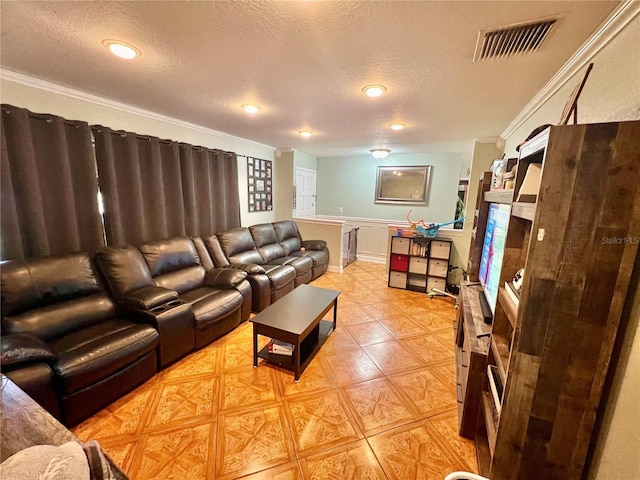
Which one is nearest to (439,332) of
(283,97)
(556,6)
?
(556,6)

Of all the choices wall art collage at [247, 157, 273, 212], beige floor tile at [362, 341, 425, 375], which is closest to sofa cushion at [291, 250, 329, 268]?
wall art collage at [247, 157, 273, 212]

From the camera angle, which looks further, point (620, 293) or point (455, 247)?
point (455, 247)

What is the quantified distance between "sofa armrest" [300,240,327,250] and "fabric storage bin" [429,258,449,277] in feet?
6.16

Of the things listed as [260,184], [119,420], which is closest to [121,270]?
[119,420]

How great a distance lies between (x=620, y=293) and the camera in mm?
890

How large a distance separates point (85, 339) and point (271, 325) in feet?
4.19

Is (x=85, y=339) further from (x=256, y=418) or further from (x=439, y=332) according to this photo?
(x=439, y=332)

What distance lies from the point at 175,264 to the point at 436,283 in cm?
359

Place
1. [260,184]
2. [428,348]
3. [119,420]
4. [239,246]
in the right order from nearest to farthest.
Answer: [119,420] < [428,348] < [239,246] < [260,184]

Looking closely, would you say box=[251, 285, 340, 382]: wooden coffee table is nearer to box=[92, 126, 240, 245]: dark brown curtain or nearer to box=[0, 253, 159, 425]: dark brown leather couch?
box=[0, 253, 159, 425]: dark brown leather couch

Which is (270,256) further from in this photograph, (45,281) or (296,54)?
(296,54)

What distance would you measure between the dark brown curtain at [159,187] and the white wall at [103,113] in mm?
149

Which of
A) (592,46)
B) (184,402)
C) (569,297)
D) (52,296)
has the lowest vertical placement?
(184,402)

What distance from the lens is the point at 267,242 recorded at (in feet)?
14.0
